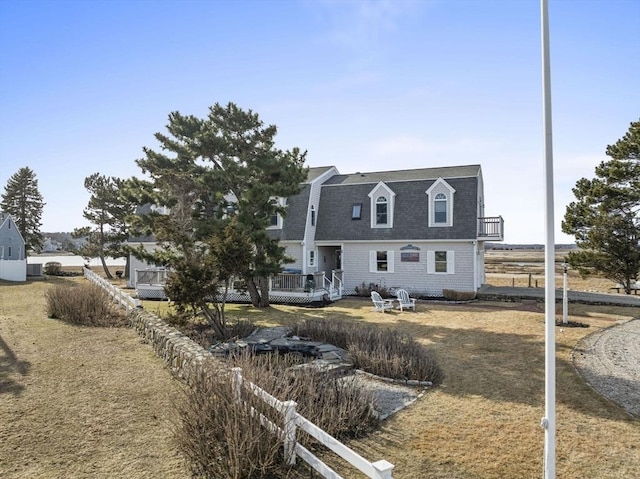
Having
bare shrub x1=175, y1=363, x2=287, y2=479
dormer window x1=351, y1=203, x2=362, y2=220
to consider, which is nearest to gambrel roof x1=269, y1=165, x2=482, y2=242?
dormer window x1=351, y1=203, x2=362, y2=220

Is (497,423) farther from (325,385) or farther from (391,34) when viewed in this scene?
(391,34)

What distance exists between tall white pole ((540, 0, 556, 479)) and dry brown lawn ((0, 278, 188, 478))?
4.06 m

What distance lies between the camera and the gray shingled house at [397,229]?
70.7 feet

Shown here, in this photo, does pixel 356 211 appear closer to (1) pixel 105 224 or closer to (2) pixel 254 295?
(2) pixel 254 295

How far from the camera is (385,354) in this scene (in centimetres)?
877

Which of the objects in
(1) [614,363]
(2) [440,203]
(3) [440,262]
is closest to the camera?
(1) [614,363]

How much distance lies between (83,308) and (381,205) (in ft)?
53.8

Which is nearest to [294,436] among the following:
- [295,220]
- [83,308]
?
[83,308]

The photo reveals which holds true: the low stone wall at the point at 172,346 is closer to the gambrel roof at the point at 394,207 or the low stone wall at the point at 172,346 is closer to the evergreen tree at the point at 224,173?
the evergreen tree at the point at 224,173

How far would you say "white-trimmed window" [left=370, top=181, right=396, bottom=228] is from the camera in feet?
76.7

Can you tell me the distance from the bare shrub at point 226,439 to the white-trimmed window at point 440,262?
18411mm

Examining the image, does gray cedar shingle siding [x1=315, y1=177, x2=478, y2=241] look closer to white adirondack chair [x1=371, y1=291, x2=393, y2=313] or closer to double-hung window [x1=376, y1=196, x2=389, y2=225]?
double-hung window [x1=376, y1=196, x2=389, y2=225]

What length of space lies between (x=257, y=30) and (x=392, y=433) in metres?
9.36

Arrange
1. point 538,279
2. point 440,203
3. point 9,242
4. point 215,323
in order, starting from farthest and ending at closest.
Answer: point 9,242, point 538,279, point 440,203, point 215,323
